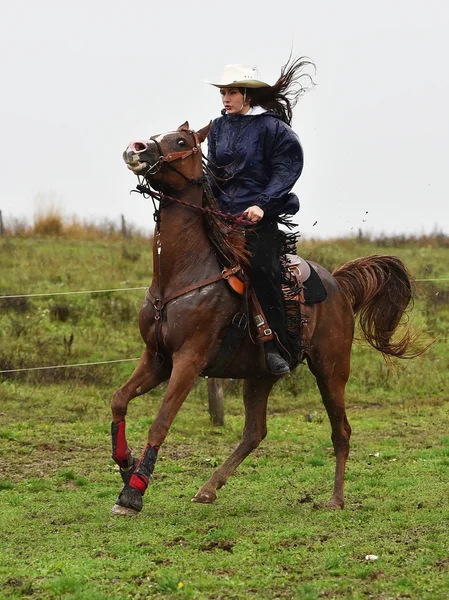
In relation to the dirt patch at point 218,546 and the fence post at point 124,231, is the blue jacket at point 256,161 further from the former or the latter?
the fence post at point 124,231

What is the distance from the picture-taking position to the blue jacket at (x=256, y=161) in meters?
7.99

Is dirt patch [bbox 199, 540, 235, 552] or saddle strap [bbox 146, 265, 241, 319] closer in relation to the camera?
dirt patch [bbox 199, 540, 235, 552]

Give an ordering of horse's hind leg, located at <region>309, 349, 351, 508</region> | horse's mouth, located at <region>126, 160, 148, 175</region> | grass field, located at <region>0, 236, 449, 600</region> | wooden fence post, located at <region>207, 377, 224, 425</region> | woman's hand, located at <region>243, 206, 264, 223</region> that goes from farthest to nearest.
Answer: wooden fence post, located at <region>207, 377, 224, 425</region>
horse's hind leg, located at <region>309, 349, 351, 508</region>
woman's hand, located at <region>243, 206, 264, 223</region>
horse's mouth, located at <region>126, 160, 148, 175</region>
grass field, located at <region>0, 236, 449, 600</region>

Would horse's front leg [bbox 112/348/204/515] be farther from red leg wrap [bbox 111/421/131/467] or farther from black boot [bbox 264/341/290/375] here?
black boot [bbox 264/341/290/375]

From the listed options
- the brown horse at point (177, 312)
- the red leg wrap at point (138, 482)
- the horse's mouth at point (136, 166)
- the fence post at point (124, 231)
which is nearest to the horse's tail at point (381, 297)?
the brown horse at point (177, 312)

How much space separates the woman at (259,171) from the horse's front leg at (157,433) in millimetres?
938

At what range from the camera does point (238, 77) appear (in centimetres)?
799

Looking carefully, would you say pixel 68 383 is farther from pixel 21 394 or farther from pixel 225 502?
pixel 225 502

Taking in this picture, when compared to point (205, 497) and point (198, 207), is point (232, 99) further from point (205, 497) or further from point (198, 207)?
point (205, 497)

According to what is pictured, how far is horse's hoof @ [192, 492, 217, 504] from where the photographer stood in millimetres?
8125

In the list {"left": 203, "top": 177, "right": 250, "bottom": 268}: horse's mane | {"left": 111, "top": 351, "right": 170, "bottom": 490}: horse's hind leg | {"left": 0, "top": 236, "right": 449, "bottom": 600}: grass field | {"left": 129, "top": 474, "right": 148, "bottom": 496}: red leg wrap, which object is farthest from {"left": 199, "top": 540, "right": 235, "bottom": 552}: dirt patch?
{"left": 203, "top": 177, "right": 250, "bottom": 268}: horse's mane

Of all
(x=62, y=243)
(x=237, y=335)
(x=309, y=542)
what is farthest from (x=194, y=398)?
(x=62, y=243)

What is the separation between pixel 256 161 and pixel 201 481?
10.1ft

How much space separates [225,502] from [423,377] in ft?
25.9
